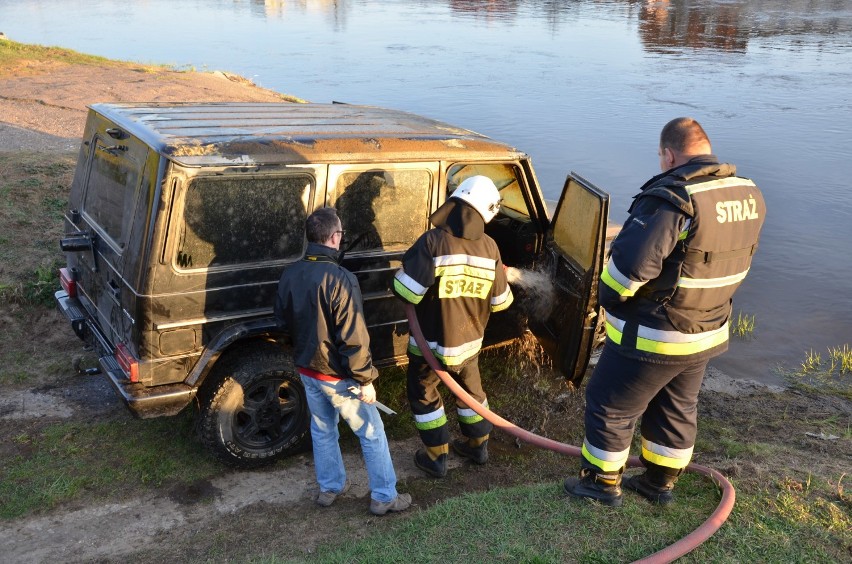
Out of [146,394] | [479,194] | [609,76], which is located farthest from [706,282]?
[609,76]

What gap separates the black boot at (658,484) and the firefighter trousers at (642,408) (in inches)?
1.7

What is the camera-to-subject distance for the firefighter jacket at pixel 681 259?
12.1 ft

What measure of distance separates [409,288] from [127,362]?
62.6 inches

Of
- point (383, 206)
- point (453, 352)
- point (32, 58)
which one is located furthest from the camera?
point (32, 58)

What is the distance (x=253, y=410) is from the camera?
474 cm

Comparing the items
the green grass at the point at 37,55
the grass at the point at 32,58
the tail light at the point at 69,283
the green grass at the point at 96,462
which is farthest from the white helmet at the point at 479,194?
the green grass at the point at 37,55

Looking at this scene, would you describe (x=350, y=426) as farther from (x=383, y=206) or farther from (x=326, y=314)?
(x=383, y=206)

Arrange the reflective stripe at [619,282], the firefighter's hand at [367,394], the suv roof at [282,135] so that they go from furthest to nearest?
the suv roof at [282,135] < the firefighter's hand at [367,394] < the reflective stripe at [619,282]

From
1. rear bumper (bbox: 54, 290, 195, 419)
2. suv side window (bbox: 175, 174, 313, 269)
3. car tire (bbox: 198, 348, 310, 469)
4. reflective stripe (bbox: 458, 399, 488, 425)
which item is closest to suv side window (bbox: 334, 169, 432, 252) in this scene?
suv side window (bbox: 175, 174, 313, 269)

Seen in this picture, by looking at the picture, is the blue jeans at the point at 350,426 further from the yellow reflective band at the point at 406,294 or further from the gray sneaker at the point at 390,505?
the yellow reflective band at the point at 406,294

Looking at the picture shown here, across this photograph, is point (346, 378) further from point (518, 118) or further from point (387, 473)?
point (518, 118)

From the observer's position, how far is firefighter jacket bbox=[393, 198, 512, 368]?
4.45 meters

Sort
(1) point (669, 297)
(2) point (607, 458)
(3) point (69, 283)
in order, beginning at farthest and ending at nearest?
1. (3) point (69, 283)
2. (2) point (607, 458)
3. (1) point (669, 297)

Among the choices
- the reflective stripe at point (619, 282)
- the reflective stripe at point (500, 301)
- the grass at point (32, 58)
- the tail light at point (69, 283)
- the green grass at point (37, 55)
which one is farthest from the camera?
the green grass at point (37, 55)
